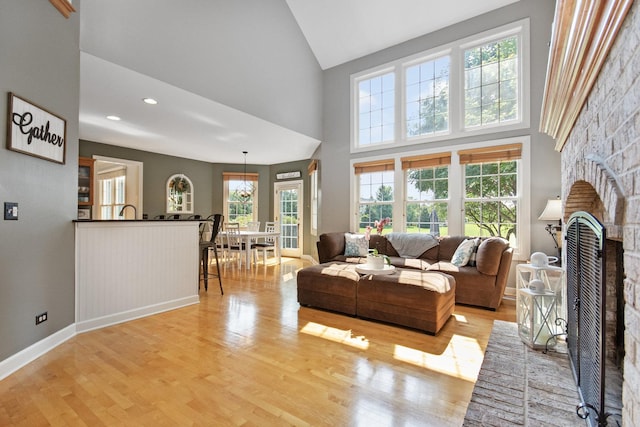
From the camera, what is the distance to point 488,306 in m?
3.54

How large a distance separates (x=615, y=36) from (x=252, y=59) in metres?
4.45

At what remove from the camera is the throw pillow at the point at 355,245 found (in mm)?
4996

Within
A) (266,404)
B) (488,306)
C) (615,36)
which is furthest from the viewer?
(488,306)

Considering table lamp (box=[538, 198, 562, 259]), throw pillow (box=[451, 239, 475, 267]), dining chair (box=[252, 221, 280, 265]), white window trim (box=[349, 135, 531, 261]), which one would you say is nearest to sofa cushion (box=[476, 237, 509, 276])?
throw pillow (box=[451, 239, 475, 267])

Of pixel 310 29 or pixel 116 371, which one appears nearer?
pixel 116 371


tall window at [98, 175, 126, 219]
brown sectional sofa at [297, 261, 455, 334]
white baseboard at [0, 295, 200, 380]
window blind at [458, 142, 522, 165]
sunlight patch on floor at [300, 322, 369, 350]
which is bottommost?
sunlight patch on floor at [300, 322, 369, 350]

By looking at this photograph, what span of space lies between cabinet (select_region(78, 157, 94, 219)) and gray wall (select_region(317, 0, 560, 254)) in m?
4.20

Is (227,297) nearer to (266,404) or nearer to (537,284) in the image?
(266,404)

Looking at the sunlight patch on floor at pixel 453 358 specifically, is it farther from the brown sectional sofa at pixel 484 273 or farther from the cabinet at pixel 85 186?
the cabinet at pixel 85 186

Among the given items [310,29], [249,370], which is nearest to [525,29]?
[310,29]

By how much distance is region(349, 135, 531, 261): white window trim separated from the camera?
13.6 ft

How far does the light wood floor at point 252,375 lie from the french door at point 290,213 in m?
4.51

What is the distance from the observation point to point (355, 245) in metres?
5.06

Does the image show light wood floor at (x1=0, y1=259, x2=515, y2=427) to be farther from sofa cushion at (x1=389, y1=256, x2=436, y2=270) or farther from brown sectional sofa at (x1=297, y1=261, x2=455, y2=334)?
sofa cushion at (x1=389, y1=256, x2=436, y2=270)
